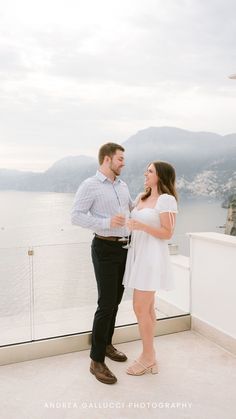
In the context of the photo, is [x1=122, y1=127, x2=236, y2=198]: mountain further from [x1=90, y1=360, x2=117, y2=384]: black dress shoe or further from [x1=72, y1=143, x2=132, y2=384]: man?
[x1=90, y1=360, x2=117, y2=384]: black dress shoe

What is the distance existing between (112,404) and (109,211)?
111 centimetres

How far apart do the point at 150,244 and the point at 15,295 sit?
1075 millimetres

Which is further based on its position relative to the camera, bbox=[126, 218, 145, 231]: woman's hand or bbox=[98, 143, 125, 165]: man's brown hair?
bbox=[98, 143, 125, 165]: man's brown hair

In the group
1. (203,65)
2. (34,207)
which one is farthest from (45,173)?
(203,65)

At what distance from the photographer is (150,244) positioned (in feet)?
7.56

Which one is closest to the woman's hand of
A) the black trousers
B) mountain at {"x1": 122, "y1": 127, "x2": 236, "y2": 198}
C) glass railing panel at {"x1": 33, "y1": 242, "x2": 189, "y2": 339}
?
the black trousers

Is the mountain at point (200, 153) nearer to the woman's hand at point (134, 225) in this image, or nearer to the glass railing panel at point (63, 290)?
the glass railing panel at point (63, 290)

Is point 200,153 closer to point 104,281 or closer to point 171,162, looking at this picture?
point 171,162

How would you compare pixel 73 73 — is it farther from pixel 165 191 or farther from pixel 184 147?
pixel 165 191

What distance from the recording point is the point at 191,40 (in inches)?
254

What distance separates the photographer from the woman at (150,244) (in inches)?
87.7

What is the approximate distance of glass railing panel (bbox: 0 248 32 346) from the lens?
2.66m

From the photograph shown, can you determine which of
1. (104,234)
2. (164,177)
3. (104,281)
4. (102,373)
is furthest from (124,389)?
(164,177)

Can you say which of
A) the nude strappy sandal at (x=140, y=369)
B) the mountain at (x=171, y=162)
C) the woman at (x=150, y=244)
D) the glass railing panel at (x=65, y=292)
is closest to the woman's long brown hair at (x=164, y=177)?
the woman at (x=150, y=244)
